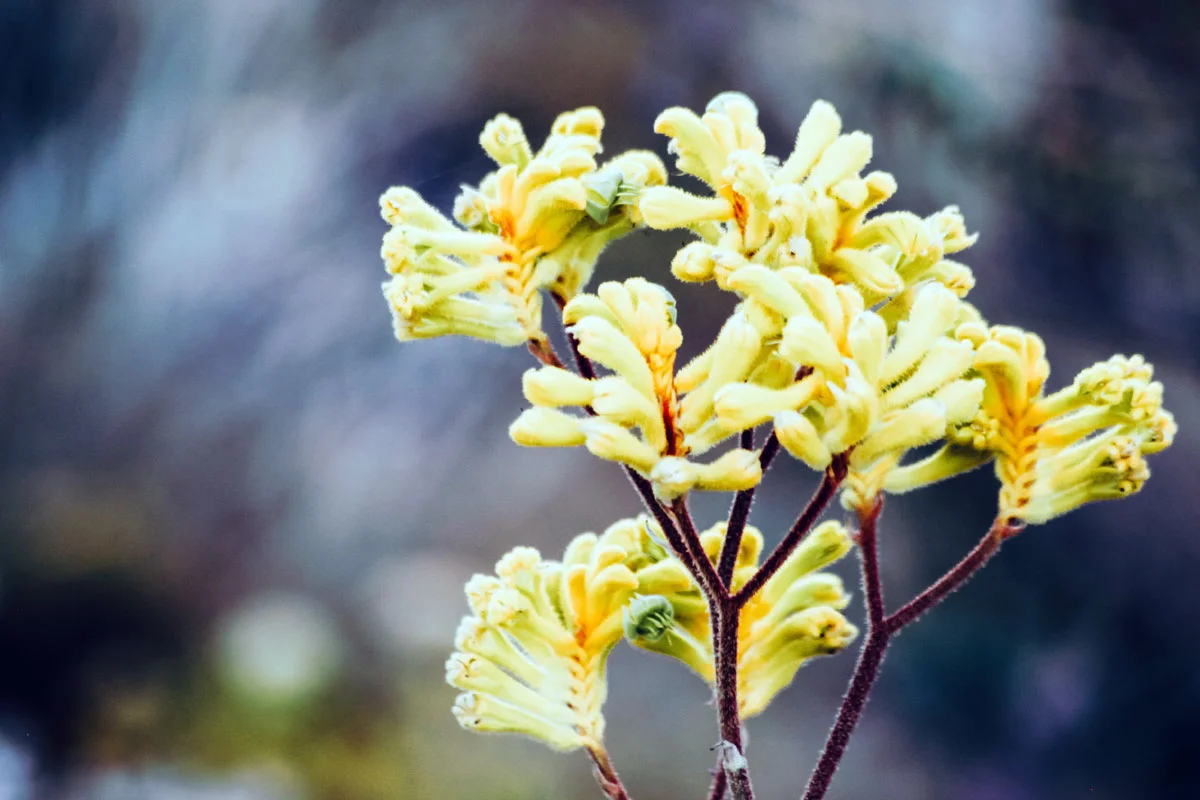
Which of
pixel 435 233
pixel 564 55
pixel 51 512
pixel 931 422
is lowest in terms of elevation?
pixel 931 422

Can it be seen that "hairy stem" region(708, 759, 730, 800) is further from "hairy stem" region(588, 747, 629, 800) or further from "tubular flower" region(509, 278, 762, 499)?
"tubular flower" region(509, 278, 762, 499)

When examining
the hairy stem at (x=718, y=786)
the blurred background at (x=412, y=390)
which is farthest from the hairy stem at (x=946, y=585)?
the blurred background at (x=412, y=390)

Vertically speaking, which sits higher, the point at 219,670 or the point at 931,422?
the point at 219,670

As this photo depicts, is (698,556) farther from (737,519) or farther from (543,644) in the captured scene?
(543,644)

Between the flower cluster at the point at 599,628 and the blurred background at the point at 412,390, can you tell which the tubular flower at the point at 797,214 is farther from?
the blurred background at the point at 412,390

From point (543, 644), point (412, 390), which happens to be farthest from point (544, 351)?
point (412, 390)

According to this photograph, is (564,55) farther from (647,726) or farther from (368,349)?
(647,726)

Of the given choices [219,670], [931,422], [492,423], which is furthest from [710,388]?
[219,670]
